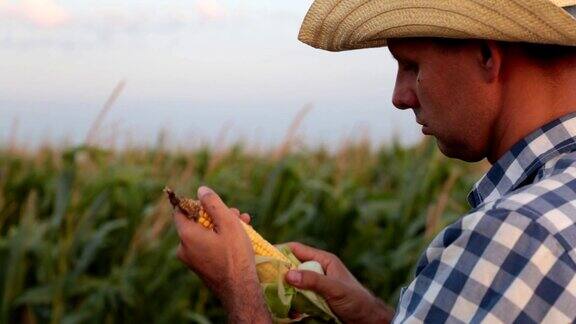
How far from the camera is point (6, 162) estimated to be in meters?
6.26

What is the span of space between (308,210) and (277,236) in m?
0.23

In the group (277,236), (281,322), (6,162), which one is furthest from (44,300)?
(281,322)

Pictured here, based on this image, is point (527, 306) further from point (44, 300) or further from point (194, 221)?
point (44, 300)

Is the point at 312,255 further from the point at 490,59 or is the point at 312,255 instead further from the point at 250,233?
the point at 490,59

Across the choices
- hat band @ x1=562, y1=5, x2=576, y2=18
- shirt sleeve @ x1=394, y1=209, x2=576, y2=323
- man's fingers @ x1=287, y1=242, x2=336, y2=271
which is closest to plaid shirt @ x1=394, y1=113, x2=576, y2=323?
shirt sleeve @ x1=394, y1=209, x2=576, y2=323

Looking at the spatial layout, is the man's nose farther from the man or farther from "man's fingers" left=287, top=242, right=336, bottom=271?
"man's fingers" left=287, top=242, right=336, bottom=271

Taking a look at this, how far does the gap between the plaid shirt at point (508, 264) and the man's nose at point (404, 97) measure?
0.30m

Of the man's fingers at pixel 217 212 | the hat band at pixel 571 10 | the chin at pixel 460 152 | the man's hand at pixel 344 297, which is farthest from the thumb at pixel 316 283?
the hat band at pixel 571 10

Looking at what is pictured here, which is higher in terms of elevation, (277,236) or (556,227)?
(556,227)

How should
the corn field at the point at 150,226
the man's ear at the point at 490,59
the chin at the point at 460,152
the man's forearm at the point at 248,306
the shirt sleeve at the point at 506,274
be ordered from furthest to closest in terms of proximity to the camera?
the corn field at the point at 150,226
the man's forearm at the point at 248,306
the chin at the point at 460,152
the man's ear at the point at 490,59
the shirt sleeve at the point at 506,274

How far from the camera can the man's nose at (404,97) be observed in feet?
5.96

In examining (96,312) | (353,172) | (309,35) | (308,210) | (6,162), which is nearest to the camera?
(309,35)

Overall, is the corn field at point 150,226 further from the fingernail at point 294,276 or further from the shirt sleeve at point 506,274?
the shirt sleeve at point 506,274

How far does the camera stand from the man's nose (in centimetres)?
182
